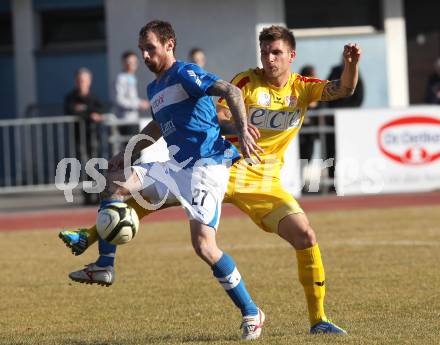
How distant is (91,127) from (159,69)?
10.5 meters

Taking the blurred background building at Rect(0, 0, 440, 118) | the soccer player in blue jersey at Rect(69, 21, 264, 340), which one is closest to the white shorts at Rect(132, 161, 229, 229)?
the soccer player in blue jersey at Rect(69, 21, 264, 340)

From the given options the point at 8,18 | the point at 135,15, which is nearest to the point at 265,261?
the point at 135,15

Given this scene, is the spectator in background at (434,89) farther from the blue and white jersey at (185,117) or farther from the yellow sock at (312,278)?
the blue and white jersey at (185,117)

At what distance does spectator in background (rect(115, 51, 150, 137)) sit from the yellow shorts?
31.4ft

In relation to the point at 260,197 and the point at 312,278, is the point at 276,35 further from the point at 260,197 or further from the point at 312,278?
the point at 312,278

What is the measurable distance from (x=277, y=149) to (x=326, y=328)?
130 centimetres

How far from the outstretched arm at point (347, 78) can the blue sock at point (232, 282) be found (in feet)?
4.28

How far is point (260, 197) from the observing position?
7531 millimetres

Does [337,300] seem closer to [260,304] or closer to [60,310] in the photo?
[260,304]

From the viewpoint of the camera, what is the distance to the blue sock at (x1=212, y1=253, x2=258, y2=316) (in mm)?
7156

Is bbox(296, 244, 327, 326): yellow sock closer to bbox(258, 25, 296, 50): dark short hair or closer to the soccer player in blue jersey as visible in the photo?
the soccer player in blue jersey

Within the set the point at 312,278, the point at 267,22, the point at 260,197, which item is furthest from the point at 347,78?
the point at 267,22

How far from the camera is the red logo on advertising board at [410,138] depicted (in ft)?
56.4

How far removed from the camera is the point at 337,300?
28.7 ft
